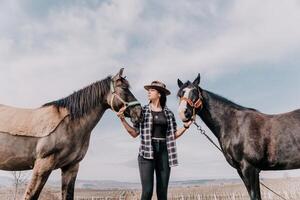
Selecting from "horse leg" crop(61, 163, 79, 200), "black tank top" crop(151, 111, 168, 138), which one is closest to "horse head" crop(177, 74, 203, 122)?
"black tank top" crop(151, 111, 168, 138)

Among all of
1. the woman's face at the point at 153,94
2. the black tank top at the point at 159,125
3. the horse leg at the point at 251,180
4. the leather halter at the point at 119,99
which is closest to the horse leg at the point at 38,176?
the leather halter at the point at 119,99

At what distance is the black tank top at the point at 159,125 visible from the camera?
4909 millimetres

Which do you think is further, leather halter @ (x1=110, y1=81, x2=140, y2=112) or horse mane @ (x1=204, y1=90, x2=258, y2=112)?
horse mane @ (x1=204, y1=90, x2=258, y2=112)

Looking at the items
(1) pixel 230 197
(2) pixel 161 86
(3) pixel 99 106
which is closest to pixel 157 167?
(2) pixel 161 86

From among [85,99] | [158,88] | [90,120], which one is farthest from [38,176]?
[158,88]

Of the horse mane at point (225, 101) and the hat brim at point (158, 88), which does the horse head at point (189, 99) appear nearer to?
the horse mane at point (225, 101)

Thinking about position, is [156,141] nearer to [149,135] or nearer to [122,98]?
[149,135]

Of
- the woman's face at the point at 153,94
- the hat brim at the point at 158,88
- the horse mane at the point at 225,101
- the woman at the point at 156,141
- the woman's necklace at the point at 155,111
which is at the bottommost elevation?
the woman at the point at 156,141

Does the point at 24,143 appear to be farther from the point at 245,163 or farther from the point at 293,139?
the point at 293,139

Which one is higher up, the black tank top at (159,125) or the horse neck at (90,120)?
the horse neck at (90,120)

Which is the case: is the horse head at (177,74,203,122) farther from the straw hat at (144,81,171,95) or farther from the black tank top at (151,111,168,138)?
the black tank top at (151,111,168,138)

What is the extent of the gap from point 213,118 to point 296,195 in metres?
9.73

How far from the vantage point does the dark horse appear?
6.08m

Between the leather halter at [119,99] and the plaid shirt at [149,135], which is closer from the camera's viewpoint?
the plaid shirt at [149,135]
